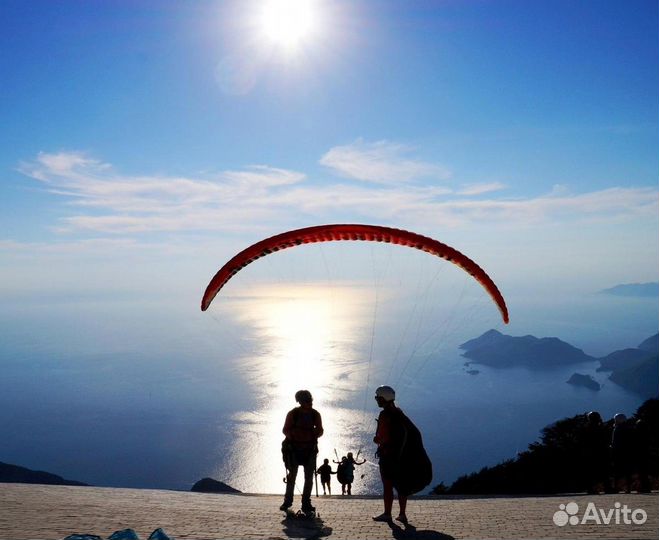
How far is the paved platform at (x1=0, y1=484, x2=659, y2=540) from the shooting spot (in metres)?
7.68

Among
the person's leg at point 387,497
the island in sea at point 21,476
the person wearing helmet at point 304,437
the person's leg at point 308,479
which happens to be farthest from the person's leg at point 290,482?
the island in sea at point 21,476

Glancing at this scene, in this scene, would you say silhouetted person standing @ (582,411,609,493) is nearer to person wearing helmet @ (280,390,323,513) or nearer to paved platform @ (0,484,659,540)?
paved platform @ (0,484,659,540)

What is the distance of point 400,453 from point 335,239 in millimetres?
5148

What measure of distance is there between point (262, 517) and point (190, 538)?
184 cm

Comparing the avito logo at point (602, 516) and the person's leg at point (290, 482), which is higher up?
the person's leg at point (290, 482)

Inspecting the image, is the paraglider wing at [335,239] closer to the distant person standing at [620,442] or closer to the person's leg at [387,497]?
the distant person standing at [620,442]

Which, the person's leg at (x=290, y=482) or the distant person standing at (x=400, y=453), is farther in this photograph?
the person's leg at (x=290, y=482)

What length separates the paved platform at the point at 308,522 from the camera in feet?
25.2

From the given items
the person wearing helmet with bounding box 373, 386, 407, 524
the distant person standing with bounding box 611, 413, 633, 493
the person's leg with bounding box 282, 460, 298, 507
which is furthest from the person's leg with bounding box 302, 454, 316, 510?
the distant person standing with bounding box 611, 413, 633, 493

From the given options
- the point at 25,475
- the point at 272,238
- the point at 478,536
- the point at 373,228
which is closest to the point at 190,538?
the point at 478,536

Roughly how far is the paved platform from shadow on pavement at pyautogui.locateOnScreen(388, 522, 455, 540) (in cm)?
1

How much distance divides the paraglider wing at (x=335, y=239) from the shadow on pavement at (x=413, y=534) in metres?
5.56

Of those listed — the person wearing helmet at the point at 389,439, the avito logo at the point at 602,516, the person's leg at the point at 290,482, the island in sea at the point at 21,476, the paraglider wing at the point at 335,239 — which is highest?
the paraglider wing at the point at 335,239

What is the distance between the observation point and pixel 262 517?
30.0 feet
